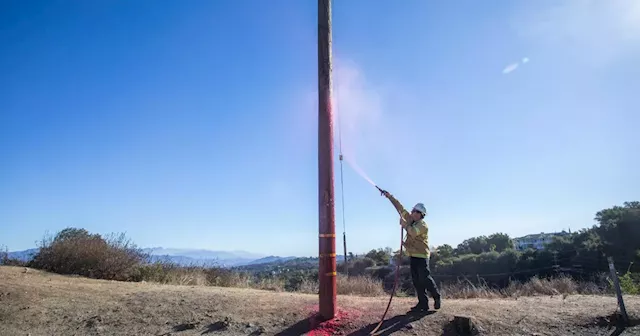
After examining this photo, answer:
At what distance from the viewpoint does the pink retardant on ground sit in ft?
21.5

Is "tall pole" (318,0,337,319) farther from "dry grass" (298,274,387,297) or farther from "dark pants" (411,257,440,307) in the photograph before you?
"dry grass" (298,274,387,297)

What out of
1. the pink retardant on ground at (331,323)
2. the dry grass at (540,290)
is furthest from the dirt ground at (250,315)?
the dry grass at (540,290)

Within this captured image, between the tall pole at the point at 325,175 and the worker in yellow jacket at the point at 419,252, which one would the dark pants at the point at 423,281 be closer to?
the worker in yellow jacket at the point at 419,252

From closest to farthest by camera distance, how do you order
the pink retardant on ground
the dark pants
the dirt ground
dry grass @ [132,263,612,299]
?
the pink retardant on ground < the dirt ground < the dark pants < dry grass @ [132,263,612,299]

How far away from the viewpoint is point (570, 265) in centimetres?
3900

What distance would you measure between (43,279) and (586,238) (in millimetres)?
54234

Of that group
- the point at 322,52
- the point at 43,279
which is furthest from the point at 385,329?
the point at 43,279

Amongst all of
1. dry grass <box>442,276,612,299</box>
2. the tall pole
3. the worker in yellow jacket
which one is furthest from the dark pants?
dry grass <box>442,276,612,299</box>

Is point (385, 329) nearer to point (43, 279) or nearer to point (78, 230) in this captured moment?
point (43, 279)

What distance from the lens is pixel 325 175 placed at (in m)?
7.11

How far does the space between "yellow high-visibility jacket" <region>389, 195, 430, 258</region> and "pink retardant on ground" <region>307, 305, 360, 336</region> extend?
1618 millimetres

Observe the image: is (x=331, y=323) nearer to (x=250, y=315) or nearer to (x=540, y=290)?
(x=250, y=315)

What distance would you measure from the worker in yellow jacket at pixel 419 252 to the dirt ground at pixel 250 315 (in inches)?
14.8

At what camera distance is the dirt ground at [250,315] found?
667cm
